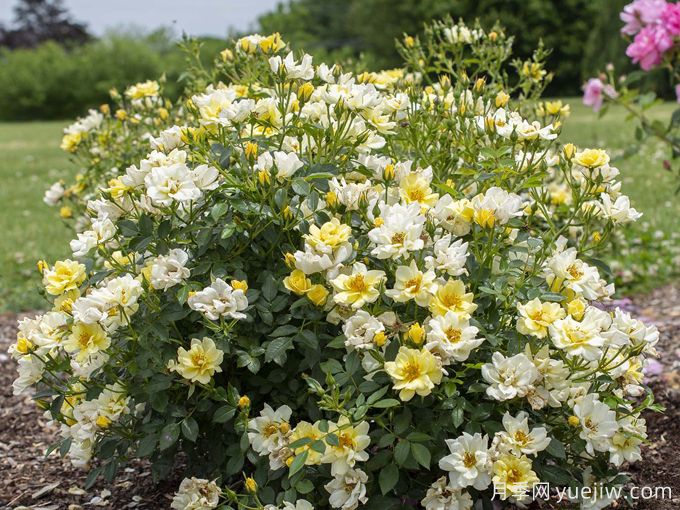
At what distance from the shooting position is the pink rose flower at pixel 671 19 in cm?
189

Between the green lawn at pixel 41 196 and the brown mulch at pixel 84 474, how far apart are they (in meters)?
0.88

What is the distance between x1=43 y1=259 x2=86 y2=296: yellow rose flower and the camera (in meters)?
1.98

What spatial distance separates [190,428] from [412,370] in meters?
0.56

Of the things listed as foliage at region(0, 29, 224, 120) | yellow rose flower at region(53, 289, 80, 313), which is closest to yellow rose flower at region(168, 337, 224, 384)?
yellow rose flower at region(53, 289, 80, 313)

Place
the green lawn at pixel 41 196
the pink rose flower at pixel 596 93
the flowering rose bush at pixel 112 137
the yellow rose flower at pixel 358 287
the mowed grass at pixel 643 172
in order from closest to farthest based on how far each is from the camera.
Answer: the yellow rose flower at pixel 358 287 → the pink rose flower at pixel 596 93 → the flowering rose bush at pixel 112 137 → the green lawn at pixel 41 196 → the mowed grass at pixel 643 172

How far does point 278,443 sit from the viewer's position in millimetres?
1880

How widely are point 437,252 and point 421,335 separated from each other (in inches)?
8.0

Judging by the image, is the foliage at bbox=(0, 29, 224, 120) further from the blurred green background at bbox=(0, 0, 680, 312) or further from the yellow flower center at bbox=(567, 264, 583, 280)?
the yellow flower center at bbox=(567, 264, 583, 280)

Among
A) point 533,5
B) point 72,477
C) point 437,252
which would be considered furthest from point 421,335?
→ point 533,5

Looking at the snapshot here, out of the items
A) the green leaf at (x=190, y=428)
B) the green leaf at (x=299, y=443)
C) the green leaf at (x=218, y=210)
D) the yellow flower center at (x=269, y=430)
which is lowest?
the yellow flower center at (x=269, y=430)

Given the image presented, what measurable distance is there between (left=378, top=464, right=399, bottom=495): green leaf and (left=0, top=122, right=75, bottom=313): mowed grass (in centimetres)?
216

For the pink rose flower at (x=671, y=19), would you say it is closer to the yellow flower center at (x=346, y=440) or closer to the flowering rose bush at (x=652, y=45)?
the flowering rose bush at (x=652, y=45)

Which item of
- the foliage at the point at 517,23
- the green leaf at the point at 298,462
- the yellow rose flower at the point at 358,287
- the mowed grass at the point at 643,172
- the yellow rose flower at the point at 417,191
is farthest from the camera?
the foliage at the point at 517,23

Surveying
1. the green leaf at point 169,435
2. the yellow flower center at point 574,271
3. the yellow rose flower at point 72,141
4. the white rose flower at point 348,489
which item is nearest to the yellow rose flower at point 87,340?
the green leaf at point 169,435
